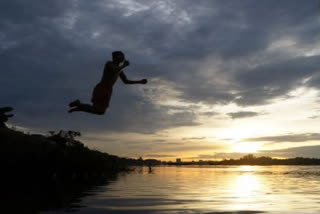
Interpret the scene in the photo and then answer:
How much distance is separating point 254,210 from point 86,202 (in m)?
13.4

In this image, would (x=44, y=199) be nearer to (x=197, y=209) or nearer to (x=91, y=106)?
(x=197, y=209)

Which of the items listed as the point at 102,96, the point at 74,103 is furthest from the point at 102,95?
the point at 74,103

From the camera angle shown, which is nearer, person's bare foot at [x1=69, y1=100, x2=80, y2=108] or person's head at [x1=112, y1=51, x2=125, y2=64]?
person's head at [x1=112, y1=51, x2=125, y2=64]

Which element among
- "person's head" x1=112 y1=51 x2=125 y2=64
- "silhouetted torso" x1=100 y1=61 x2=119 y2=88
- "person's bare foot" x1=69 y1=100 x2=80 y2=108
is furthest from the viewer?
"person's bare foot" x1=69 y1=100 x2=80 y2=108

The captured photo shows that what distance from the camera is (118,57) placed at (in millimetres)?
10055

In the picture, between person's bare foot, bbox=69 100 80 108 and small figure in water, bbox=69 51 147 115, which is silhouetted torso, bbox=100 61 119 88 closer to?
small figure in water, bbox=69 51 147 115

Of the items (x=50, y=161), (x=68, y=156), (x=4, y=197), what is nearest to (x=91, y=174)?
(x=68, y=156)

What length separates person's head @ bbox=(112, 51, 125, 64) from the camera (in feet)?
32.8

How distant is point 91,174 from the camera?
72250mm

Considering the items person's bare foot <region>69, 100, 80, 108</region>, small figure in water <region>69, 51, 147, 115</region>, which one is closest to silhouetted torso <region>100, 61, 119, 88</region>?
small figure in water <region>69, 51, 147, 115</region>

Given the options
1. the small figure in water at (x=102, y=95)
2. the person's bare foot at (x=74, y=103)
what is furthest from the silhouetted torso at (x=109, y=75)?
the person's bare foot at (x=74, y=103)

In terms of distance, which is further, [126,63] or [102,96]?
[102,96]

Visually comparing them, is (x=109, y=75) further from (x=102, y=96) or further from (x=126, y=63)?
(x=126, y=63)

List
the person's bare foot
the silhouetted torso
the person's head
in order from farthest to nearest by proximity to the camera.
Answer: the person's bare foot → the silhouetted torso → the person's head
